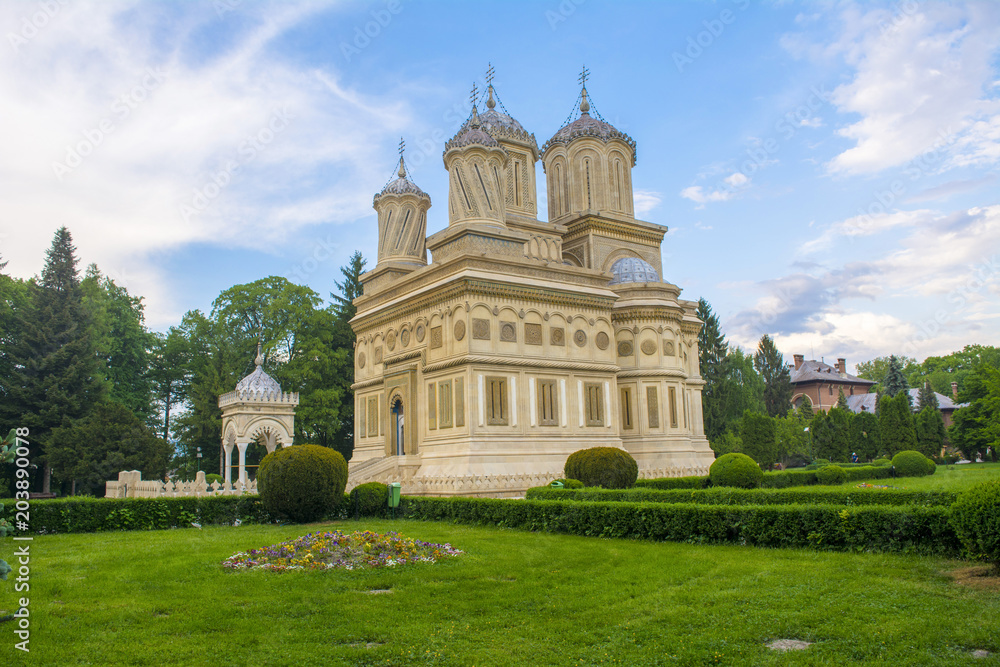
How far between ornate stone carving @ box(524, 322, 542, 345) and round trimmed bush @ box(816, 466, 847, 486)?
11097mm

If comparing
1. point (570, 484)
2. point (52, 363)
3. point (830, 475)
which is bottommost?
point (830, 475)

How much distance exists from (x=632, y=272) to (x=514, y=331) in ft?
24.1

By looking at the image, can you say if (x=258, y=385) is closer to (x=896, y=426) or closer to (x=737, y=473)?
(x=737, y=473)

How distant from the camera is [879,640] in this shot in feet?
18.9

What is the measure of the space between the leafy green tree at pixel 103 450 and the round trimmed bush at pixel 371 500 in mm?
15493

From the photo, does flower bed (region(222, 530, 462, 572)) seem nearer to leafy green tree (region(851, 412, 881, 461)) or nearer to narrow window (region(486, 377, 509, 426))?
narrow window (region(486, 377, 509, 426))

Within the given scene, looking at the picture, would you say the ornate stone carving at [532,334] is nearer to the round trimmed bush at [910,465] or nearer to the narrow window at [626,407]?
the narrow window at [626,407]

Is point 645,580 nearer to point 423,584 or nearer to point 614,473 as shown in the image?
point 423,584

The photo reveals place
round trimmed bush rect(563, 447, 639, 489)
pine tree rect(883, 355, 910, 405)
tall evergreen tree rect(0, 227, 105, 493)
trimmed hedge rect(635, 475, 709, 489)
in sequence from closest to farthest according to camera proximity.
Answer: round trimmed bush rect(563, 447, 639, 489), trimmed hedge rect(635, 475, 709, 489), tall evergreen tree rect(0, 227, 105, 493), pine tree rect(883, 355, 910, 405)

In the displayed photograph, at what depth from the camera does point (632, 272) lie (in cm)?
2942

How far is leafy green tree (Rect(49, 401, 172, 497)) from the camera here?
2856cm

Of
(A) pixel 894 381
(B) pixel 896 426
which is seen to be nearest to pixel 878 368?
(A) pixel 894 381

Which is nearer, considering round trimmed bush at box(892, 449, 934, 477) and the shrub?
the shrub

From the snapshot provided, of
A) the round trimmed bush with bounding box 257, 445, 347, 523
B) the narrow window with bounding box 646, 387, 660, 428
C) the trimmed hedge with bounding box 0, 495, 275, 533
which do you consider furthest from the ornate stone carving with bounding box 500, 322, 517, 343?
the trimmed hedge with bounding box 0, 495, 275, 533
